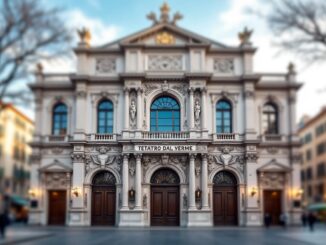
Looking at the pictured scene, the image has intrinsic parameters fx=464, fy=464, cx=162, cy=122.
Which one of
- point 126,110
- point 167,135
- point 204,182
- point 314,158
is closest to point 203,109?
point 167,135

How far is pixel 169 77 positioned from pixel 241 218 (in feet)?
43.3

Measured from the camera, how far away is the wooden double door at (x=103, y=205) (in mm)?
38375

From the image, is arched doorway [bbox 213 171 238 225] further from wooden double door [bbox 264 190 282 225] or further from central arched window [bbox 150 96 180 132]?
central arched window [bbox 150 96 180 132]

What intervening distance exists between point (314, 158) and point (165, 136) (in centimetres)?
3508

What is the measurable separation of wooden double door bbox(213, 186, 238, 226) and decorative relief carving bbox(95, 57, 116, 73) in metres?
13.7

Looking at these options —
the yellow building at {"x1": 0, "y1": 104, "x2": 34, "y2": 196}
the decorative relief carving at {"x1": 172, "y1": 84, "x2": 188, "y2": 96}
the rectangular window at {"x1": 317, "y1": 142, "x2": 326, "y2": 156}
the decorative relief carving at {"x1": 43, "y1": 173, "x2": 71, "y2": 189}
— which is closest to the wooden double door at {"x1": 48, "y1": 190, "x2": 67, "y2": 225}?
the decorative relief carving at {"x1": 43, "y1": 173, "x2": 71, "y2": 189}

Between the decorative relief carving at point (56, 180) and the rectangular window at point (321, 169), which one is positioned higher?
the rectangular window at point (321, 169)

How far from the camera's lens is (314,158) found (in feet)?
216

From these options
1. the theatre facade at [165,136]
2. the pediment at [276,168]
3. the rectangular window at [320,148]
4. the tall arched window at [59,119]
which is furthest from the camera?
the rectangular window at [320,148]

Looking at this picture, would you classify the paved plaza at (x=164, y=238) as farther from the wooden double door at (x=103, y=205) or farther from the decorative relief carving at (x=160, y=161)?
the decorative relief carving at (x=160, y=161)

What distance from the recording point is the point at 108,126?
3994 cm

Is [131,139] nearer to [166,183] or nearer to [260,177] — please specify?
[166,183]

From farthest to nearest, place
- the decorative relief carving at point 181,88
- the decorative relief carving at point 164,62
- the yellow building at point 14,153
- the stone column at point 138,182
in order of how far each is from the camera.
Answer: the yellow building at point 14,153 < the decorative relief carving at point 164,62 < the decorative relief carving at point 181,88 < the stone column at point 138,182

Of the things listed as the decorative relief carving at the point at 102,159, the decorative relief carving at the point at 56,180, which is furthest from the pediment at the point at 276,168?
the decorative relief carving at the point at 56,180
